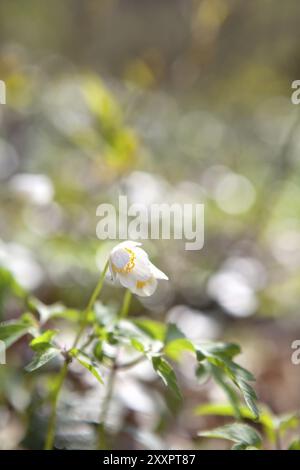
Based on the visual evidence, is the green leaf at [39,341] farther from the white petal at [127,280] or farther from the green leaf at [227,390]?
the green leaf at [227,390]

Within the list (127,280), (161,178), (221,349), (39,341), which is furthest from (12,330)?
(161,178)

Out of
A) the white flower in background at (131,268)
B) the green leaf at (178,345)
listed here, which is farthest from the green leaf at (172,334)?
the white flower in background at (131,268)

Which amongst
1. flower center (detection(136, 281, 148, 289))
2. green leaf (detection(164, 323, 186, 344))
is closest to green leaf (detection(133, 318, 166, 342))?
green leaf (detection(164, 323, 186, 344))

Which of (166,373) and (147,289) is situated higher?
(147,289)

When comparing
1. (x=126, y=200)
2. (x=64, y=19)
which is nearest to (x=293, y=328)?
(x=126, y=200)

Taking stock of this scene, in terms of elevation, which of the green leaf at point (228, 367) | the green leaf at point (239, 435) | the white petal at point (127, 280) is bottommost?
the green leaf at point (239, 435)

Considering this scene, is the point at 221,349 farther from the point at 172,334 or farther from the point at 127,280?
the point at 127,280
